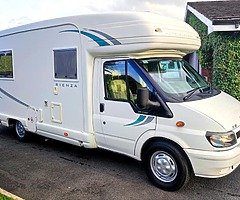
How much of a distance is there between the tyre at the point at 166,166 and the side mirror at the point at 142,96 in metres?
0.66

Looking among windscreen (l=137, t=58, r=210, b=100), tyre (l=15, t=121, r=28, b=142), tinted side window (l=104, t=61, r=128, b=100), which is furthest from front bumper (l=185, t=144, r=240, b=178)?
tyre (l=15, t=121, r=28, b=142)

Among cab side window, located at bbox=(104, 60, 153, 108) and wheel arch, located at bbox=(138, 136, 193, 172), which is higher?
cab side window, located at bbox=(104, 60, 153, 108)

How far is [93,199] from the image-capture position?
14.6ft

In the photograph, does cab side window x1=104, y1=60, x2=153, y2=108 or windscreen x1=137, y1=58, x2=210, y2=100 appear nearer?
windscreen x1=137, y1=58, x2=210, y2=100

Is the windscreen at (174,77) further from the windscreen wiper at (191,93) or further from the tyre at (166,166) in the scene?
the tyre at (166,166)

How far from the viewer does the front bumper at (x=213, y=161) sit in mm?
4160

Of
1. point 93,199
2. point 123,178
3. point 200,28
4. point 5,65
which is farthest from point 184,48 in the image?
point 200,28

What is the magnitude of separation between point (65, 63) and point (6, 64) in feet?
8.27

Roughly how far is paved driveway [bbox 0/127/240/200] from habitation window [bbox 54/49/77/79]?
1.73 metres

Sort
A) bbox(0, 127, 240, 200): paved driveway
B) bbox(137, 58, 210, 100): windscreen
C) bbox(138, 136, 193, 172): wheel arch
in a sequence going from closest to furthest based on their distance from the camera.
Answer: bbox(138, 136, 193, 172): wheel arch
bbox(0, 127, 240, 200): paved driveway
bbox(137, 58, 210, 100): windscreen

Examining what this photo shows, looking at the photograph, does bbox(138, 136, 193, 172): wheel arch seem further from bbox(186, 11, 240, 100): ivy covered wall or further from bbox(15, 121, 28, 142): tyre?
bbox(186, 11, 240, 100): ivy covered wall

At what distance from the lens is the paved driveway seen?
15.0 ft

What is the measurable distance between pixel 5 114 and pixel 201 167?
5439 millimetres

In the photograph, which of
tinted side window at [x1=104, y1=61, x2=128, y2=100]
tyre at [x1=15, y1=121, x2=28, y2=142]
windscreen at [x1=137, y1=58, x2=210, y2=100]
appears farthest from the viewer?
tyre at [x1=15, y1=121, x2=28, y2=142]
